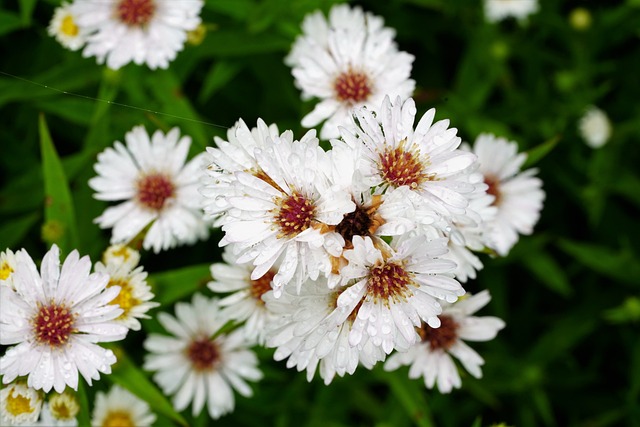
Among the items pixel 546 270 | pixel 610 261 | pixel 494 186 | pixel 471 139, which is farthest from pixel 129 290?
pixel 610 261

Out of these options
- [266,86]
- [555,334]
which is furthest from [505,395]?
[266,86]

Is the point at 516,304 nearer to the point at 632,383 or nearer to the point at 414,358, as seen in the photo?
the point at 632,383

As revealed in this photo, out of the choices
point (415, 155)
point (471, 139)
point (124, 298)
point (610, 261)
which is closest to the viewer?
point (415, 155)

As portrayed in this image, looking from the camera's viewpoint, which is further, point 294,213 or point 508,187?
point 508,187

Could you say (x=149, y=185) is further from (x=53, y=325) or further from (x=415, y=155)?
(x=415, y=155)

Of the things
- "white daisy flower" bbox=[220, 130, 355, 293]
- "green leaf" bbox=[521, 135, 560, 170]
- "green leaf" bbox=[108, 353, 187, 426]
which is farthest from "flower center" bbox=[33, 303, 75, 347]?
"green leaf" bbox=[521, 135, 560, 170]

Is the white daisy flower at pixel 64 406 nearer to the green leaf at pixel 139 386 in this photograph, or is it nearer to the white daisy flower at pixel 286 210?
the green leaf at pixel 139 386

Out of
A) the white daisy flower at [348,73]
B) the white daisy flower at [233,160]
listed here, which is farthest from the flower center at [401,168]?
the white daisy flower at [348,73]
